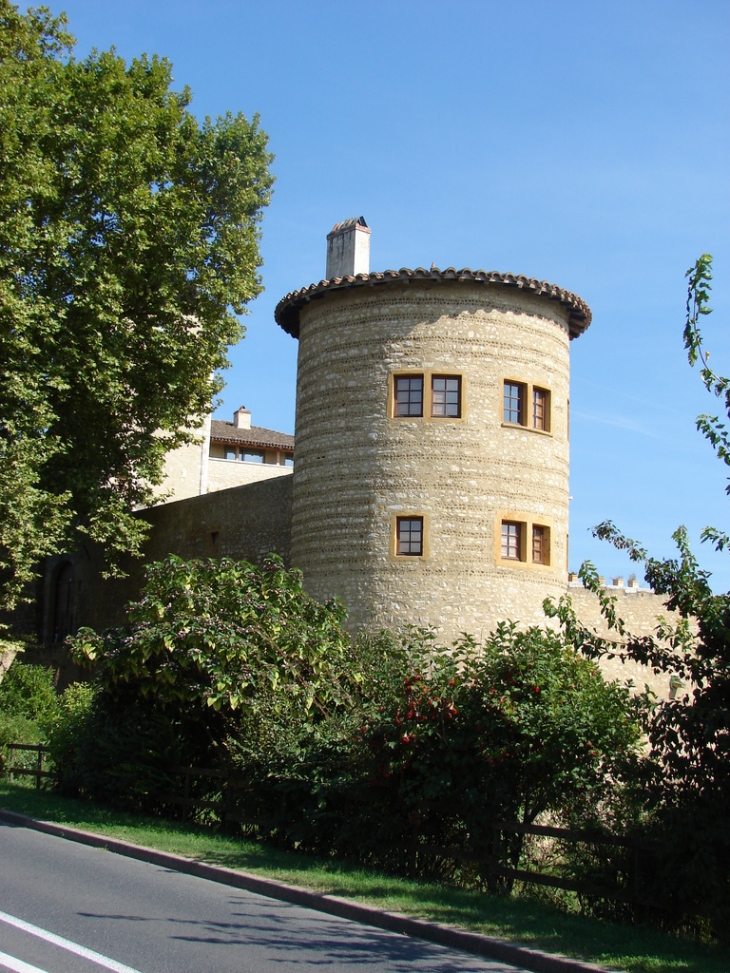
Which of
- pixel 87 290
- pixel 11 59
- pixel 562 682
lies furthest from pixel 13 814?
pixel 11 59

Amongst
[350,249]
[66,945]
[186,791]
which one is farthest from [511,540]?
[66,945]

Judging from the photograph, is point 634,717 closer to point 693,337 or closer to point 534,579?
point 693,337

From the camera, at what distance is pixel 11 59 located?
26.8 metres

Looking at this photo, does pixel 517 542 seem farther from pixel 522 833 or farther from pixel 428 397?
pixel 522 833

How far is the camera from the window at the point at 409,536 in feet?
76.3

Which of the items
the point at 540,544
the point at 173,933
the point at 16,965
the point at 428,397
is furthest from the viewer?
the point at 540,544

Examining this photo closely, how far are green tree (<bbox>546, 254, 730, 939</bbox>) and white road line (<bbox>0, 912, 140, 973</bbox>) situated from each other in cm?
481

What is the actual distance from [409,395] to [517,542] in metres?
3.89

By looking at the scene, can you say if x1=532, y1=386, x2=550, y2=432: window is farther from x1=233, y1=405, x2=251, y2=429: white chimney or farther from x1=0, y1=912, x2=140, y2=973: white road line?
x1=233, y1=405, x2=251, y2=429: white chimney

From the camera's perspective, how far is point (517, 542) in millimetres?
23766

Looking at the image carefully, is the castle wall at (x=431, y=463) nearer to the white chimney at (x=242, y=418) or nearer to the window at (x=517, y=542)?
the window at (x=517, y=542)

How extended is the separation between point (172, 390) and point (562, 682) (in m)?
18.4

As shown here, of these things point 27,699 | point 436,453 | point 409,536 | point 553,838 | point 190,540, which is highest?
point 436,453

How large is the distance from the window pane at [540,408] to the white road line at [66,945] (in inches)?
691
